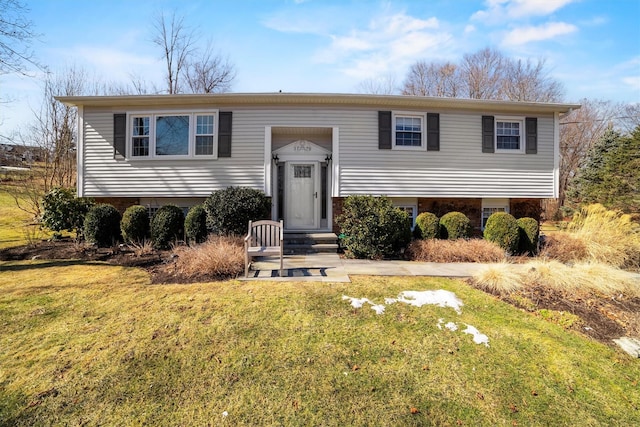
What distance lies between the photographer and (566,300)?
4.54 m

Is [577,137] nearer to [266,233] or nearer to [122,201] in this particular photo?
[266,233]

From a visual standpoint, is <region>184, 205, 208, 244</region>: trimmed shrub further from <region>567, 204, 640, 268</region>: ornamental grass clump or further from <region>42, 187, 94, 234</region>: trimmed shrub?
<region>567, 204, 640, 268</region>: ornamental grass clump

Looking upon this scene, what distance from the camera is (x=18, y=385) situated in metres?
2.73

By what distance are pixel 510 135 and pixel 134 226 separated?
1182 cm

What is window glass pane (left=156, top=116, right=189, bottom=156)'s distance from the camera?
9.22 metres

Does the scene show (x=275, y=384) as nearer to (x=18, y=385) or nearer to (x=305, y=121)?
(x=18, y=385)

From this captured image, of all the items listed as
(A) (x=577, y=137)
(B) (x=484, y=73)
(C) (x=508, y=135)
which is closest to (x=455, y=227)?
(C) (x=508, y=135)

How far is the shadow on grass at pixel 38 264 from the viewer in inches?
235

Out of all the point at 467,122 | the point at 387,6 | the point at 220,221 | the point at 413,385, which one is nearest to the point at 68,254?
the point at 220,221

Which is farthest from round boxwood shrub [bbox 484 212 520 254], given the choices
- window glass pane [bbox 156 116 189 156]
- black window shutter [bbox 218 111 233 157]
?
window glass pane [bbox 156 116 189 156]

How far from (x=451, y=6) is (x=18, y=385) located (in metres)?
11.6

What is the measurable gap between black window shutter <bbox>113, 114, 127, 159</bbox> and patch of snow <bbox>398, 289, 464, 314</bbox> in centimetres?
939

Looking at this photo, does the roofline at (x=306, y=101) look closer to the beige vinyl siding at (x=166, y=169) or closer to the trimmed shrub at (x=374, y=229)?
the beige vinyl siding at (x=166, y=169)

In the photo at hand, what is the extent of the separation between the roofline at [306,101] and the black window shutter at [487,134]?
0.40 metres
